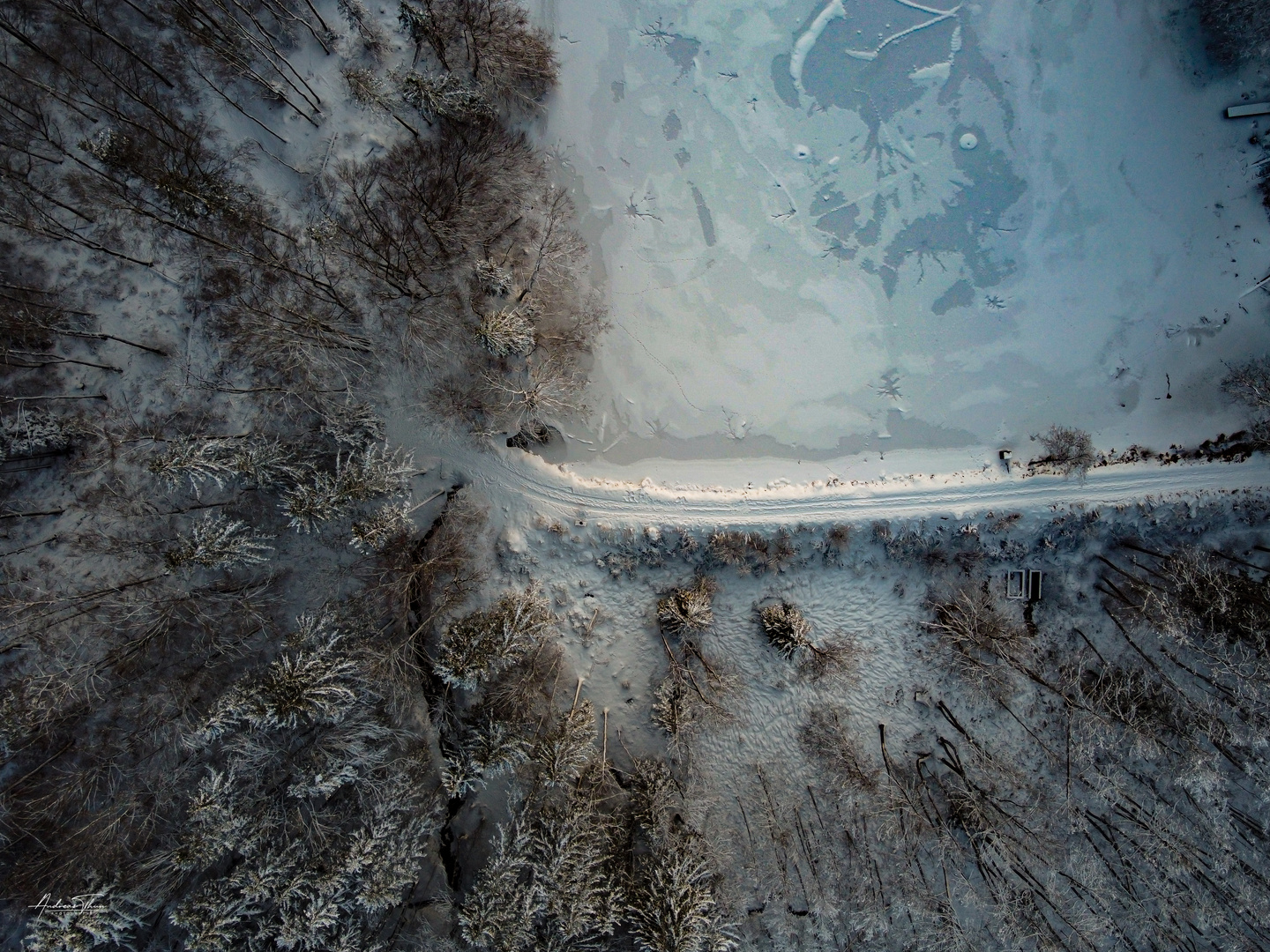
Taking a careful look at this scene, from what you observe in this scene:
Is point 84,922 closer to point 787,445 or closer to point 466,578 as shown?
point 466,578

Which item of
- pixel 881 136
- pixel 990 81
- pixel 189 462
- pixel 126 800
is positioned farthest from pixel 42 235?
pixel 990 81

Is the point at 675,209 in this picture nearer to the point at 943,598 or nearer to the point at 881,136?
the point at 881,136

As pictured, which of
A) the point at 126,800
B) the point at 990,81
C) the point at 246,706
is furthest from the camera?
the point at 990,81

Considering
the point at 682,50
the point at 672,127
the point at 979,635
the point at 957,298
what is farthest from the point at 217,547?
the point at 957,298

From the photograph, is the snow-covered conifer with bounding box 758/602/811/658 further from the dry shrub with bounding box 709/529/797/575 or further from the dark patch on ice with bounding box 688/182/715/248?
the dark patch on ice with bounding box 688/182/715/248

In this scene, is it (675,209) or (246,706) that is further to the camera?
(675,209)

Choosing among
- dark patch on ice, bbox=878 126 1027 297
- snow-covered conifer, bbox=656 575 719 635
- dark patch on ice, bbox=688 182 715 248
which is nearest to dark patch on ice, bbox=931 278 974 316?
dark patch on ice, bbox=878 126 1027 297
